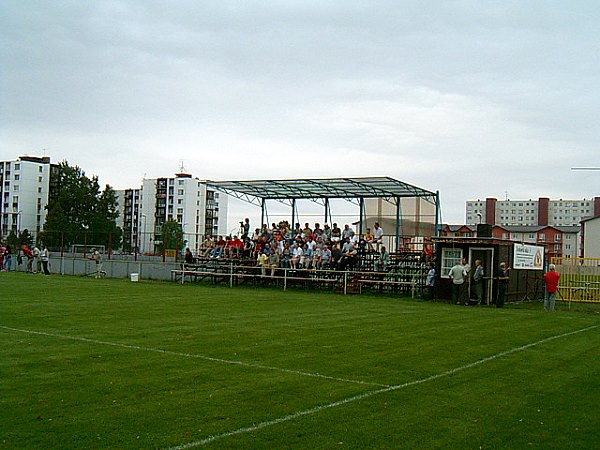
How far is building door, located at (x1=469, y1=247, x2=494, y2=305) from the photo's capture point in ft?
96.5

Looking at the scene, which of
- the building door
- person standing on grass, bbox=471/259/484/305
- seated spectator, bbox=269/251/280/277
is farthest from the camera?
seated spectator, bbox=269/251/280/277

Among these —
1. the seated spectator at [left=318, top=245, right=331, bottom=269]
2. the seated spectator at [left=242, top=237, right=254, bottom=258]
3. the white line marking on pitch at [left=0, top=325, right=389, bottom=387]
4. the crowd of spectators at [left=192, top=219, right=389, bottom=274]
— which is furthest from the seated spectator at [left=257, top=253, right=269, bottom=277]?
the white line marking on pitch at [left=0, top=325, right=389, bottom=387]

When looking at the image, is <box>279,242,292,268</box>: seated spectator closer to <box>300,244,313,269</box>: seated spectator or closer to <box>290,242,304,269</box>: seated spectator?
<box>290,242,304,269</box>: seated spectator

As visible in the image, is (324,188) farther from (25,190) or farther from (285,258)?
(25,190)

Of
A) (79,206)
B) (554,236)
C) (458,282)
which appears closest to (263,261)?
(458,282)

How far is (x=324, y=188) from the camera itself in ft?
128

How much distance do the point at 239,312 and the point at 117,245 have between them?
30390 mm

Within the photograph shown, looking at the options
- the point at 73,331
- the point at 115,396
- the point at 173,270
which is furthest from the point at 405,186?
the point at 115,396

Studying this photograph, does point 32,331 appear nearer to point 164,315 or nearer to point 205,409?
point 164,315

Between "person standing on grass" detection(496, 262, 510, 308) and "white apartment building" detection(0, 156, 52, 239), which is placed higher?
"white apartment building" detection(0, 156, 52, 239)

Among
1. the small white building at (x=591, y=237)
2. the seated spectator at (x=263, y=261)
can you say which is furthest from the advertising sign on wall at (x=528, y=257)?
the small white building at (x=591, y=237)

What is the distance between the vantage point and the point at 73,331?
14422 millimetres

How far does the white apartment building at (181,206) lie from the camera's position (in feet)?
464

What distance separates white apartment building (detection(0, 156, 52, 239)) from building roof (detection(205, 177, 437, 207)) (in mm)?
97248
